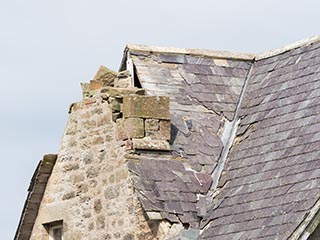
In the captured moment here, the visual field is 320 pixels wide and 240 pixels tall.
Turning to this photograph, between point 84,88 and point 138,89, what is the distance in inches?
31.6

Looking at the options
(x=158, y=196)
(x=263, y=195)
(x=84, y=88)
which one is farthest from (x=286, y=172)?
(x=84, y=88)

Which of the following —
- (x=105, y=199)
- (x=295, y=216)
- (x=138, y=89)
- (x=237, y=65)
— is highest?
(x=237, y=65)

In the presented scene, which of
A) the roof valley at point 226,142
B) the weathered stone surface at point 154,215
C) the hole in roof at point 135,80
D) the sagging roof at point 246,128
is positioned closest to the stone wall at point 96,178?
the weathered stone surface at point 154,215

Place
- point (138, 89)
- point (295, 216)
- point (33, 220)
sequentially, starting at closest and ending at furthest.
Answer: point (295, 216)
point (138, 89)
point (33, 220)

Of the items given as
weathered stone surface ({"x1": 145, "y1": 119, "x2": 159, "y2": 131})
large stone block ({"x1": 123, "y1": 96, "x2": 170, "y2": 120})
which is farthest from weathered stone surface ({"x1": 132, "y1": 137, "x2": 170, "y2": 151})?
large stone block ({"x1": 123, "y1": 96, "x2": 170, "y2": 120})

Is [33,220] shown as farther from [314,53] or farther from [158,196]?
[314,53]

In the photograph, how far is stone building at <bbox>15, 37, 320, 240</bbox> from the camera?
14305 mm

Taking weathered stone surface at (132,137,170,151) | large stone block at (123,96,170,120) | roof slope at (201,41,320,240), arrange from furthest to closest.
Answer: large stone block at (123,96,170,120)
weathered stone surface at (132,137,170,151)
roof slope at (201,41,320,240)

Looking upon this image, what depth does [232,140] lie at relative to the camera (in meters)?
15.9

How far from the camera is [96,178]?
50.5 feet

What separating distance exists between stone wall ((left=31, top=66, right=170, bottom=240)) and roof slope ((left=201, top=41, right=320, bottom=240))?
0.91m

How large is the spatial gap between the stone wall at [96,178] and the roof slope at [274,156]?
0.91 meters

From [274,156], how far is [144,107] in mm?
1558

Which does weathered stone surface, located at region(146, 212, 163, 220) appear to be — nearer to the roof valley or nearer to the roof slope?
the roof slope
